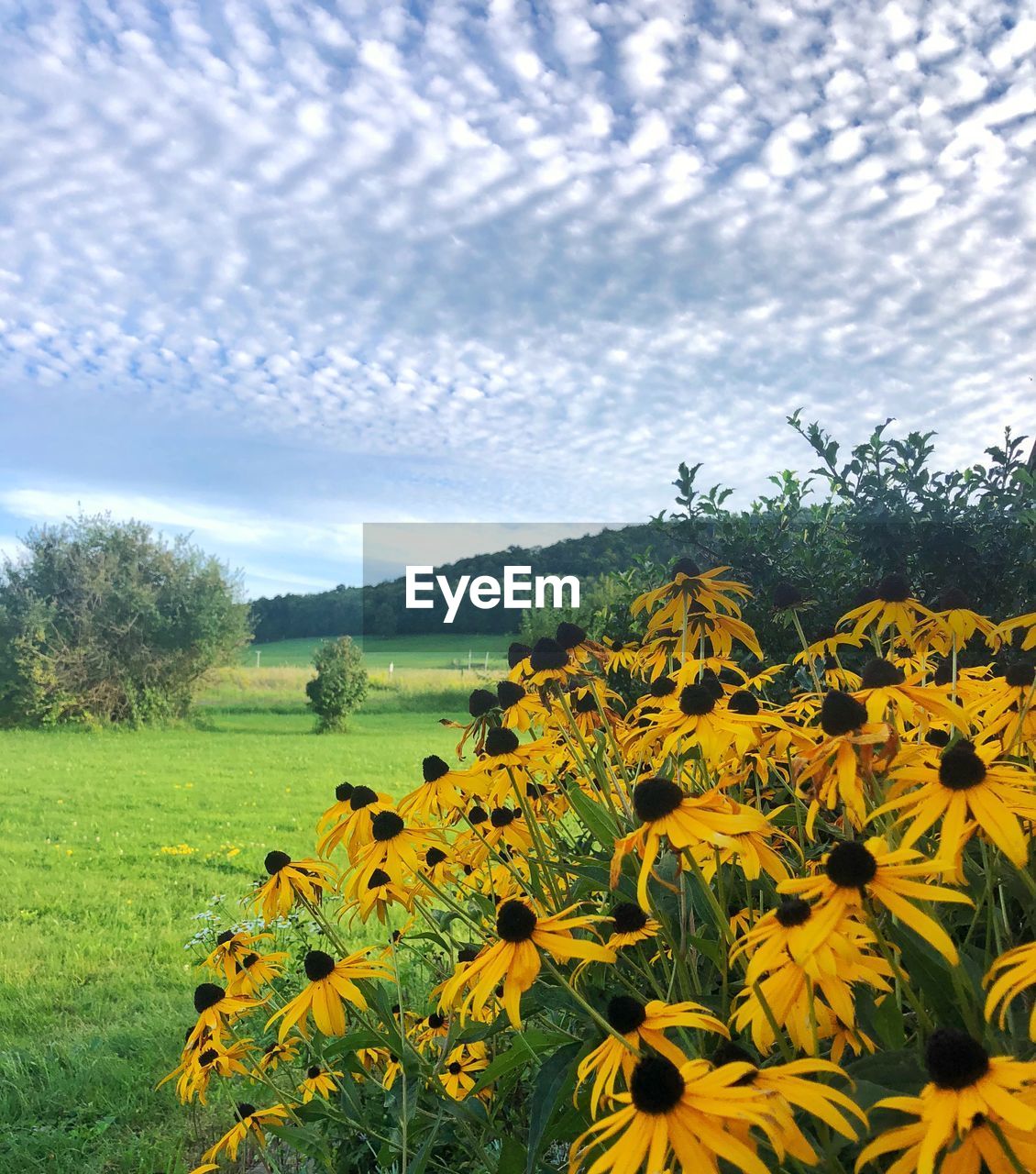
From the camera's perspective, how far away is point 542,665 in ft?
5.56

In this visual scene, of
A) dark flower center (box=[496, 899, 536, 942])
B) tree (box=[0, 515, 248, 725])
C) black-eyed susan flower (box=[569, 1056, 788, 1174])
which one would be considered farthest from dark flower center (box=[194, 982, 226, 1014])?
tree (box=[0, 515, 248, 725])

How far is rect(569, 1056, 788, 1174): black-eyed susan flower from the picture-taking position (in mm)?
700

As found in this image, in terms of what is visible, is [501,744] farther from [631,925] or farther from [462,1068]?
[462,1068]

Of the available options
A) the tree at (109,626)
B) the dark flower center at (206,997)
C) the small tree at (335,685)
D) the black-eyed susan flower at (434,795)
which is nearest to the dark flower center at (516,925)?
the black-eyed susan flower at (434,795)

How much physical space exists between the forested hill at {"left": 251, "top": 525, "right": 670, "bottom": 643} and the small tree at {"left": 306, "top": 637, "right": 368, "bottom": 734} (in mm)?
2217

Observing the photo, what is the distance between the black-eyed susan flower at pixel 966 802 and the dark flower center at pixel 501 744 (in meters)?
0.74

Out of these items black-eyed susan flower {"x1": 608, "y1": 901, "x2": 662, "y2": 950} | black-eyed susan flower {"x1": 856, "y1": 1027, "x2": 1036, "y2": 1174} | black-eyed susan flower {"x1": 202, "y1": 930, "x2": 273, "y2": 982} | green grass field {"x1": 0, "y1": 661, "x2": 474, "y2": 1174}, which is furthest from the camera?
green grass field {"x1": 0, "y1": 661, "x2": 474, "y2": 1174}

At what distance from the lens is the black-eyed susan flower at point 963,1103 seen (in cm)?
68

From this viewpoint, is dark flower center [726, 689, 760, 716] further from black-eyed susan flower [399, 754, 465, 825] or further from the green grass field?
the green grass field

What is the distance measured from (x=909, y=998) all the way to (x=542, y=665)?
885mm

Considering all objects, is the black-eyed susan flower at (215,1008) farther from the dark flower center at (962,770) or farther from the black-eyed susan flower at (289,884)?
the dark flower center at (962,770)

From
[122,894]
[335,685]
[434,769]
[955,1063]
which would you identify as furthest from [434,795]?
[335,685]

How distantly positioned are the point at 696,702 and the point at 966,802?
1.35ft

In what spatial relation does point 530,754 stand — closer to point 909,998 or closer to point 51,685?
point 909,998
